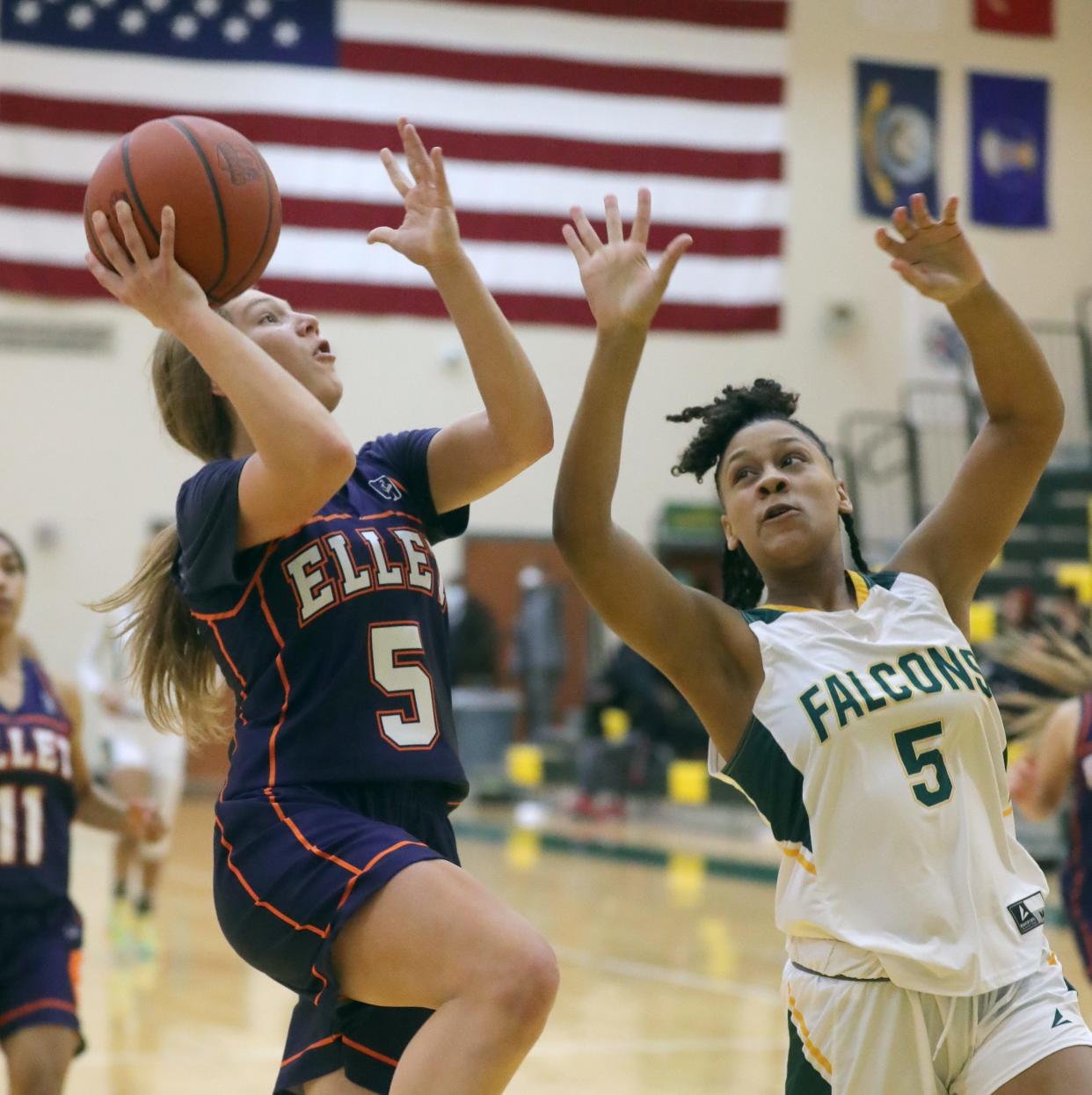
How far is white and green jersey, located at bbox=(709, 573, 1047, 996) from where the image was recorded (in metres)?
2.38

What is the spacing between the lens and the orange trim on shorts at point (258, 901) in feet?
7.27

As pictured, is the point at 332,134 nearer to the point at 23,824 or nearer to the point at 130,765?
the point at 130,765

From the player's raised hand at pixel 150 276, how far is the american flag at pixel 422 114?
35.6ft

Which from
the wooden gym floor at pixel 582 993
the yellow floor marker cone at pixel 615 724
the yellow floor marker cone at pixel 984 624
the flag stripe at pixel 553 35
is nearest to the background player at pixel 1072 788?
the wooden gym floor at pixel 582 993

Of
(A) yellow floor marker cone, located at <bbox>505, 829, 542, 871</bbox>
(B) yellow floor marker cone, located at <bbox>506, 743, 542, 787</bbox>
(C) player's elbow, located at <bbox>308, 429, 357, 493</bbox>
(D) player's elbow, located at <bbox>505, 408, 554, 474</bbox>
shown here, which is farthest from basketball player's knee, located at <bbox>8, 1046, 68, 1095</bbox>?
(B) yellow floor marker cone, located at <bbox>506, 743, 542, 787</bbox>

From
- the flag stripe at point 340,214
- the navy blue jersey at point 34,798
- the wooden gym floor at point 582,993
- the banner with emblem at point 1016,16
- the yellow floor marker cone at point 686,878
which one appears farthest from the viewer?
the banner with emblem at point 1016,16

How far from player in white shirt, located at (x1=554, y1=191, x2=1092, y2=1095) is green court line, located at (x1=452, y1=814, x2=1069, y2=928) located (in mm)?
6358

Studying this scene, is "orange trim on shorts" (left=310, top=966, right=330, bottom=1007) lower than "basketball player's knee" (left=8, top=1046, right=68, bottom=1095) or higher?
higher

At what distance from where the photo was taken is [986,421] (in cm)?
278

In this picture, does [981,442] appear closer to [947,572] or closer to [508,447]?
[947,572]

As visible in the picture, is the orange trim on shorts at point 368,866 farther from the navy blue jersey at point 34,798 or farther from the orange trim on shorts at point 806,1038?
the navy blue jersey at point 34,798

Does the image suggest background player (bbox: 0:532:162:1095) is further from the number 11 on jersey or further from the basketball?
the basketball

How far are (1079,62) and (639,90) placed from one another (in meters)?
5.02

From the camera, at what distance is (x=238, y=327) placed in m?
2.54
